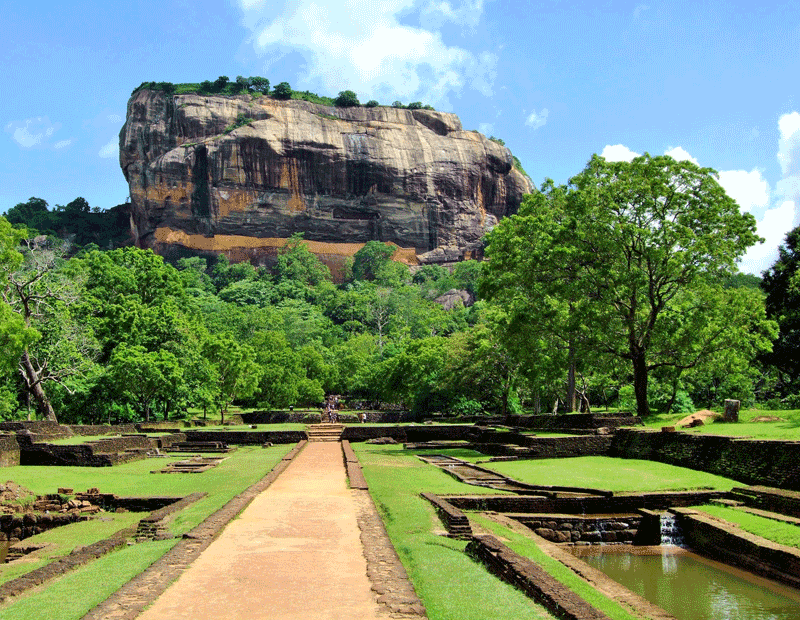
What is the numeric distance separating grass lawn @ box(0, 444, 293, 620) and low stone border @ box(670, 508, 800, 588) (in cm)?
838

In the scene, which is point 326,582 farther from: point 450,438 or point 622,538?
point 450,438

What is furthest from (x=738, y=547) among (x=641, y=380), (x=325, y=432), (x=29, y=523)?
(x=325, y=432)

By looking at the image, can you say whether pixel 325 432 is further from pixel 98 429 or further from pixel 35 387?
pixel 35 387

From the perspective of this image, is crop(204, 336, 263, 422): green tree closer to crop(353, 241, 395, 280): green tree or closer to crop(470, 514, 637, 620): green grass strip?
crop(470, 514, 637, 620): green grass strip

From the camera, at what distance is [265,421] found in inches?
1590

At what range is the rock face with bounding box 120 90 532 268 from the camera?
100 m

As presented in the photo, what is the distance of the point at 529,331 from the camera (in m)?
25.7

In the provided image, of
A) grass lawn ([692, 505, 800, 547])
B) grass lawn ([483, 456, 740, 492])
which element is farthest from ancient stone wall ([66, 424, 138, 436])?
grass lawn ([692, 505, 800, 547])

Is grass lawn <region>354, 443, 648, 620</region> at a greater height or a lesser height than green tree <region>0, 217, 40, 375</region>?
lesser

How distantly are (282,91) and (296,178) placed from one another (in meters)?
16.3

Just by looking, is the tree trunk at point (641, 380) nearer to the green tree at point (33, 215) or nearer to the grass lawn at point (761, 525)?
the grass lawn at point (761, 525)

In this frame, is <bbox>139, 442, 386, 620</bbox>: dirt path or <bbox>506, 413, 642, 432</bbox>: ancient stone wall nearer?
<bbox>139, 442, 386, 620</bbox>: dirt path

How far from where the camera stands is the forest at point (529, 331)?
23.5 metres

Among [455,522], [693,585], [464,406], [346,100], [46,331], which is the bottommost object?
[693,585]
